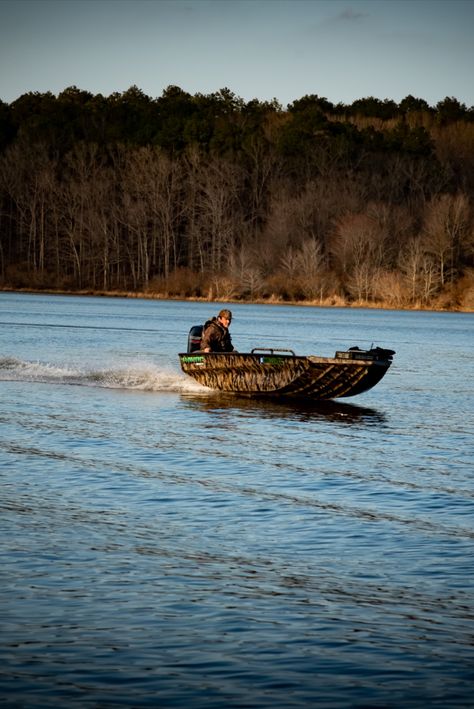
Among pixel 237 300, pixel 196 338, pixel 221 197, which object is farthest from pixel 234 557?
pixel 221 197

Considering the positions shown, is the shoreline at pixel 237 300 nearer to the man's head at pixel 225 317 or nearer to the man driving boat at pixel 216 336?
the man driving boat at pixel 216 336

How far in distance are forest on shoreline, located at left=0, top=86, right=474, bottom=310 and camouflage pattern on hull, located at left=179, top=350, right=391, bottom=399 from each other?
230 feet

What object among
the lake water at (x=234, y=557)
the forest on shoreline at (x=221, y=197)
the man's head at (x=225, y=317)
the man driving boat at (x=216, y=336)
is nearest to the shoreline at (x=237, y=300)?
the forest on shoreline at (x=221, y=197)

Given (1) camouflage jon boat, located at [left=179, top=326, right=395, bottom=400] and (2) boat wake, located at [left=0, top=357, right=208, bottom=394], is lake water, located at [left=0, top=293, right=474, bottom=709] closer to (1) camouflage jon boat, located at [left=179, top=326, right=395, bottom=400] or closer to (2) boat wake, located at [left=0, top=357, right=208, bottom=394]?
(1) camouflage jon boat, located at [left=179, top=326, right=395, bottom=400]

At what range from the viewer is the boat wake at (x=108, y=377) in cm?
2762

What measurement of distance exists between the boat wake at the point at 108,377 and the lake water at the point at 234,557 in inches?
167

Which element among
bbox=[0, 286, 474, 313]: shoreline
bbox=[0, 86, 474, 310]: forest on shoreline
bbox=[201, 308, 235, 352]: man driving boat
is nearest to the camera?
bbox=[201, 308, 235, 352]: man driving boat

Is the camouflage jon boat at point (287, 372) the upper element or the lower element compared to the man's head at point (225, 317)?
lower

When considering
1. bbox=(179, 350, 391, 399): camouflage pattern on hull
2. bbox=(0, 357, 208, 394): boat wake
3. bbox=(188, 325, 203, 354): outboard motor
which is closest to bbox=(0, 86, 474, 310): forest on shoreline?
bbox=(0, 357, 208, 394): boat wake

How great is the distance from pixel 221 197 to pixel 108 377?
81.8 meters

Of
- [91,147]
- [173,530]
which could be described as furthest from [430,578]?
[91,147]

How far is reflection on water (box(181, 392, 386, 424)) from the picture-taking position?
73.8ft

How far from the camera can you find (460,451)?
1781cm

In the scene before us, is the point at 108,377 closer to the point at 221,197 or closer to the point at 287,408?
the point at 287,408
